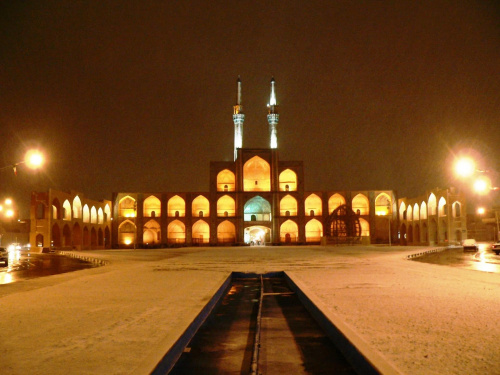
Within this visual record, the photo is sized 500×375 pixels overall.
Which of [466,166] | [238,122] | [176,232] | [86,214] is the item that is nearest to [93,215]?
[86,214]

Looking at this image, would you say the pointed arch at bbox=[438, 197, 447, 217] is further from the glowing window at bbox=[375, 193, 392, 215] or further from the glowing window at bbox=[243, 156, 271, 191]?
the glowing window at bbox=[243, 156, 271, 191]

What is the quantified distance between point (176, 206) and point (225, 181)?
218 inches

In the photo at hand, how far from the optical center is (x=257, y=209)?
50.7 m

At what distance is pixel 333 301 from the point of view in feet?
24.2

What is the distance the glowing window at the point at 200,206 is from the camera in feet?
166

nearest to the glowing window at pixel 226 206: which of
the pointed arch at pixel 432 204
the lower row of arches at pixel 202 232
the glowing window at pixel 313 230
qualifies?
the lower row of arches at pixel 202 232

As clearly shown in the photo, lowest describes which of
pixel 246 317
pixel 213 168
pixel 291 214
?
pixel 246 317

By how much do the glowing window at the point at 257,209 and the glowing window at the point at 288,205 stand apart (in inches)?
63.8

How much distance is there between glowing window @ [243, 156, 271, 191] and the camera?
5091 cm

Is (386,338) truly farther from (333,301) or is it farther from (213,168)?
(213,168)

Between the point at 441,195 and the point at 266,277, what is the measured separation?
32.6 meters

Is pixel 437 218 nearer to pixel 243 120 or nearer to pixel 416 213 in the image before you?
pixel 416 213

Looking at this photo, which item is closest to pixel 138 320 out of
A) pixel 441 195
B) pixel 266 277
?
pixel 266 277

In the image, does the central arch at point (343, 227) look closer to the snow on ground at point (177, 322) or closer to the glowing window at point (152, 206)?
the glowing window at point (152, 206)
